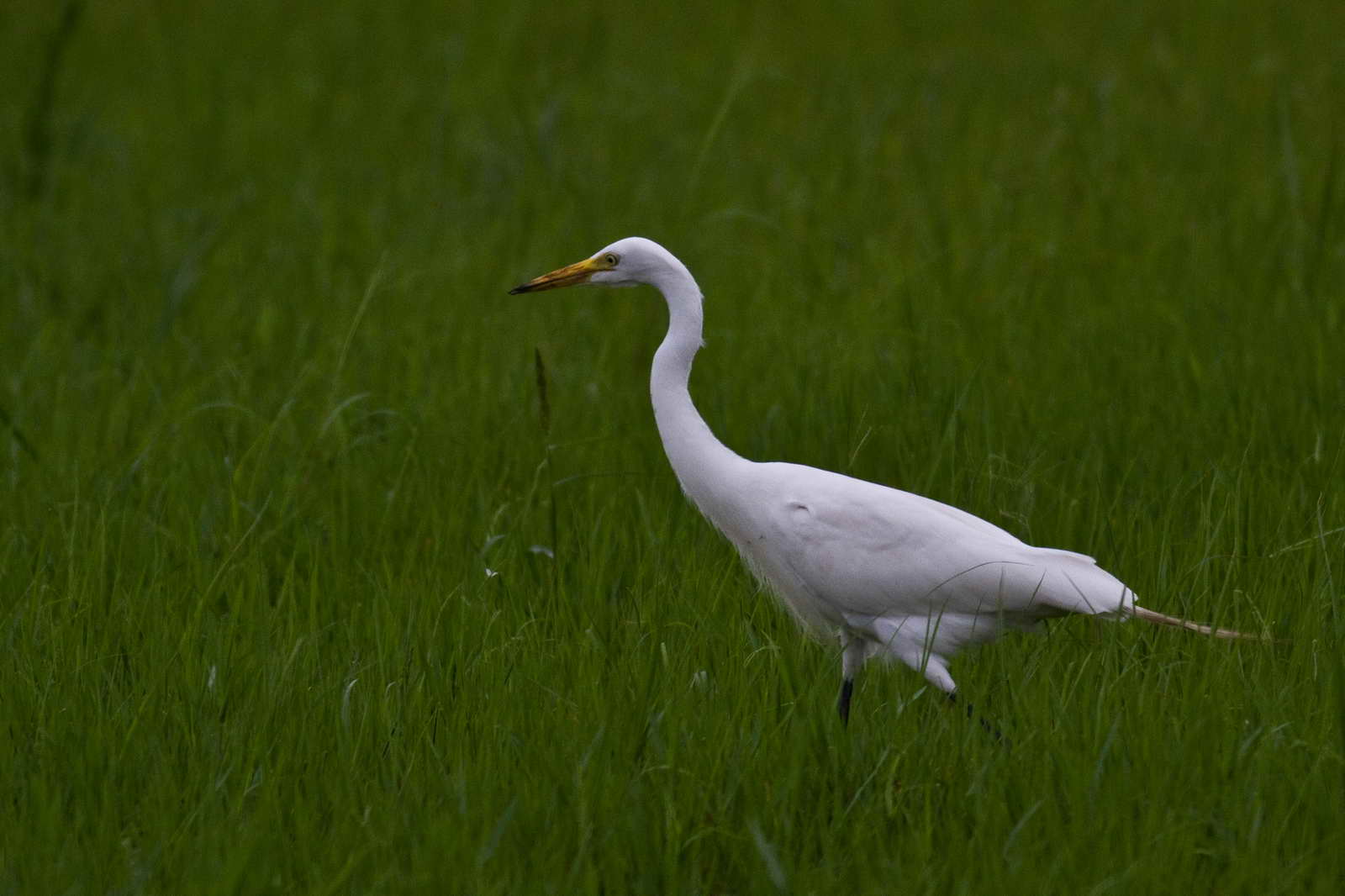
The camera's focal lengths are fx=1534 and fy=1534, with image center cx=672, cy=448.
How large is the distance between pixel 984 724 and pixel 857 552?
535mm

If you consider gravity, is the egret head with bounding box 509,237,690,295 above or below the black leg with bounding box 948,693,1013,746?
above

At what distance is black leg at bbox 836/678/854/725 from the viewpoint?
3412 mm

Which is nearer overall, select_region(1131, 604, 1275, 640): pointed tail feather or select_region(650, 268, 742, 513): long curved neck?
select_region(1131, 604, 1275, 640): pointed tail feather

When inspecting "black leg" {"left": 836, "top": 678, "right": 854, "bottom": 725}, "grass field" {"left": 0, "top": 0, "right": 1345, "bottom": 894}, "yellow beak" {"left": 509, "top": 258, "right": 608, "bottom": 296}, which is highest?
"yellow beak" {"left": 509, "top": 258, "right": 608, "bottom": 296}

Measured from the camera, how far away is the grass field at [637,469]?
2.89m

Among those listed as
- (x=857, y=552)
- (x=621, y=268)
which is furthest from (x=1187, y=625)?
(x=621, y=268)

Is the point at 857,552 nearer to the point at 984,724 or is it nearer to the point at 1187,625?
the point at 984,724

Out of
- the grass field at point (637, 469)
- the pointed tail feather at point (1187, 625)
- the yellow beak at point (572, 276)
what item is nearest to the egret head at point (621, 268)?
the yellow beak at point (572, 276)

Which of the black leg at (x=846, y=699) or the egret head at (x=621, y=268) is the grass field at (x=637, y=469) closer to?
the black leg at (x=846, y=699)

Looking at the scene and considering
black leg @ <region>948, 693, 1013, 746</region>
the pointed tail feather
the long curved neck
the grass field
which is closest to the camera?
the grass field

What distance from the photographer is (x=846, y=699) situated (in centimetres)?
362

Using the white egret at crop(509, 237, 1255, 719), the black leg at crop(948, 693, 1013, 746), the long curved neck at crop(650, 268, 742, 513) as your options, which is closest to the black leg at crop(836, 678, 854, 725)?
the white egret at crop(509, 237, 1255, 719)

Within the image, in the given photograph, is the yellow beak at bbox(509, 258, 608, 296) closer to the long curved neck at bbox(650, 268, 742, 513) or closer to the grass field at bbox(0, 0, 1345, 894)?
the long curved neck at bbox(650, 268, 742, 513)

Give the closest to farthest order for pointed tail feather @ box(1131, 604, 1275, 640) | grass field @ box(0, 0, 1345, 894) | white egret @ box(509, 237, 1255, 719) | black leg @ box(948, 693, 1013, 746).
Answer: grass field @ box(0, 0, 1345, 894) < black leg @ box(948, 693, 1013, 746) < pointed tail feather @ box(1131, 604, 1275, 640) < white egret @ box(509, 237, 1255, 719)
